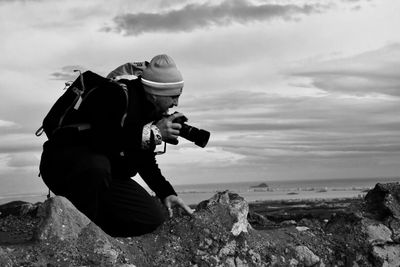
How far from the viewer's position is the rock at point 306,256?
6.09 metres

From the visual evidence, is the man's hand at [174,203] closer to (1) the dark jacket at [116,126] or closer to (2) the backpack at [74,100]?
(1) the dark jacket at [116,126]

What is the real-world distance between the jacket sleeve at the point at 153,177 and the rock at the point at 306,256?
1394 millimetres

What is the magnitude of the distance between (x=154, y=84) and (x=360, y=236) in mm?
2851

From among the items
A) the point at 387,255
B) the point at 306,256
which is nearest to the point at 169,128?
the point at 306,256

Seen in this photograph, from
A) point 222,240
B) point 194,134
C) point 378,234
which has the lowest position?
point 378,234

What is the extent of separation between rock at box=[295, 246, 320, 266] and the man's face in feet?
6.36

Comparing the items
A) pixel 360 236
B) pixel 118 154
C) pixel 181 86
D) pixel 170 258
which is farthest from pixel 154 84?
pixel 360 236

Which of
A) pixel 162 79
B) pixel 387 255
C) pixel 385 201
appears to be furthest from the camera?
pixel 385 201

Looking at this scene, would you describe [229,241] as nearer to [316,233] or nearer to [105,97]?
[316,233]

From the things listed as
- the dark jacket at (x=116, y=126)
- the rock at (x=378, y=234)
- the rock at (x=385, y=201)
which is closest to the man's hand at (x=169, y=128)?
the dark jacket at (x=116, y=126)

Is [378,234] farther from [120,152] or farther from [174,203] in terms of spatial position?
[120,152]

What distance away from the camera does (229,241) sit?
5.70 m

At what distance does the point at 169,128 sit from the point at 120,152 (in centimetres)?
51

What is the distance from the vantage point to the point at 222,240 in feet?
18.6
